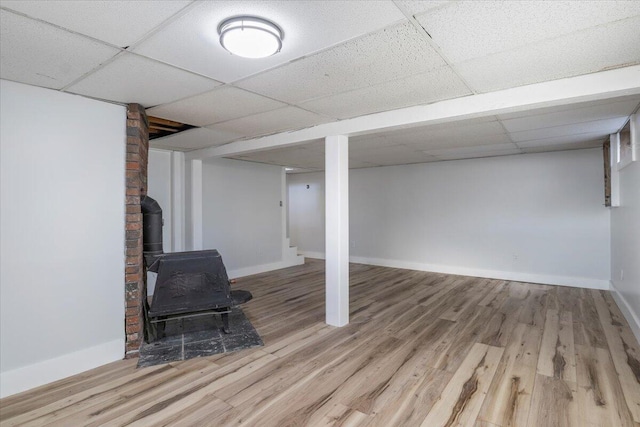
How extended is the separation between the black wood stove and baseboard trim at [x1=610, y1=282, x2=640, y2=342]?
4.12 meters

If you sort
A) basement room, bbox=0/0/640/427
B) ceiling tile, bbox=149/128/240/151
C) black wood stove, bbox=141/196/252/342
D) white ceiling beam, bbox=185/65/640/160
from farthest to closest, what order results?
ceiling tile, bbox=149/128/240/151
black wood stove, bbox=141/196/252/342
white ceiling beam, bbox=185/65/640/160
basement room, bbox=0/0/640/427

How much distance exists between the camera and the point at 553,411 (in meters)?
2.13

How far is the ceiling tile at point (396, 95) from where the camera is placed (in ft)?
8.00

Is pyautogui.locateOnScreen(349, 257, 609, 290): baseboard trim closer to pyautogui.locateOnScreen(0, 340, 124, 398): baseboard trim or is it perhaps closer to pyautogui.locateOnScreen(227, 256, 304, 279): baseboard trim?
pyautogui.locateOnScreen(227, 256, 304, 279): baseboard trim

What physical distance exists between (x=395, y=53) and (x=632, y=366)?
3.15m

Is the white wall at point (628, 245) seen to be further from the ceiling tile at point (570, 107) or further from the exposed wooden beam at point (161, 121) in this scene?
the exposed wooden beam at point (161, 121)

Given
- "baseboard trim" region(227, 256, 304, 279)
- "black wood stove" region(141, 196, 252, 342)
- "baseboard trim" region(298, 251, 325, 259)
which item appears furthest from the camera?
"baseboard trim" region(298, 251, 325, 259)

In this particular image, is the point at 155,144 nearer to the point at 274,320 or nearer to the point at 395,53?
the point at 274,320

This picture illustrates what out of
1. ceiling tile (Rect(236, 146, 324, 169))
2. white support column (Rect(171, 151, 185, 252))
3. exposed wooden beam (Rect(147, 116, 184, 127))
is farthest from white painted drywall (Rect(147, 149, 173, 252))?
exposed wooden beam (Rect(147, 116, 184, 127))

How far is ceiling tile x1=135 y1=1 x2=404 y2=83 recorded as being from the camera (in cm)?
153


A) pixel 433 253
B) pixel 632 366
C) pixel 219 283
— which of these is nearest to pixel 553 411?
pixel 632 366

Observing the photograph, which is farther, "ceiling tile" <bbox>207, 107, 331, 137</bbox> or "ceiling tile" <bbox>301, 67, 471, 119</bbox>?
"ceiling tile" <bbox>207, 107, 331, 137</bbox>

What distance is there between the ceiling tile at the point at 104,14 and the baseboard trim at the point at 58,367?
241 centimetres

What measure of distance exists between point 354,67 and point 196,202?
12.9ft
